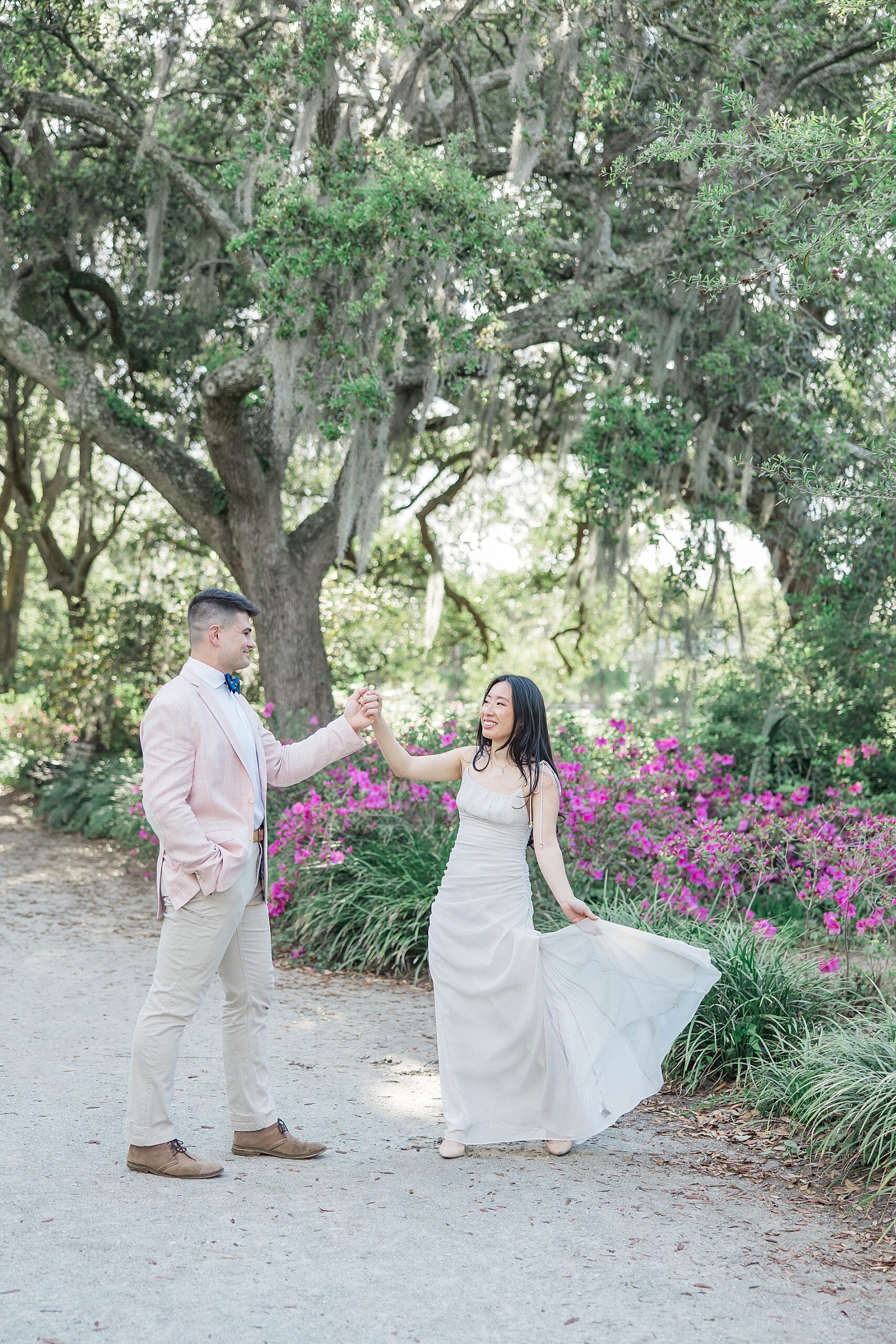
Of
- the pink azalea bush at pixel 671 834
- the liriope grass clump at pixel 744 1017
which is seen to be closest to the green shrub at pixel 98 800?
the pink azalea bush at pixel 671 834

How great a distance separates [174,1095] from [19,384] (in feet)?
40.0

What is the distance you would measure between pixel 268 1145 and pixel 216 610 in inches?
66.4

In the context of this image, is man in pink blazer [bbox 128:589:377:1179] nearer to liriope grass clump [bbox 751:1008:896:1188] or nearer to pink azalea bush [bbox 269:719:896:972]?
liriope grass clump [bbox 751:1008:896:1188]

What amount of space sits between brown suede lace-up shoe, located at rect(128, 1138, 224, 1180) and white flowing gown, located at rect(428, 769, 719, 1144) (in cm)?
79

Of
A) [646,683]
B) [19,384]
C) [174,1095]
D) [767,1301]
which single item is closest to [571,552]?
[646,683]

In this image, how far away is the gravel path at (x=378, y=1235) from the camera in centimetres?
278

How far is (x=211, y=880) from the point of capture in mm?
3525

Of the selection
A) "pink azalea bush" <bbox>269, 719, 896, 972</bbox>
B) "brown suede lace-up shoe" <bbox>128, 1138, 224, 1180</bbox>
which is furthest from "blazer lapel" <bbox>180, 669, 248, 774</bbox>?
"pink azalea bush" <bbox>269, 719, 896, 972</bbox>

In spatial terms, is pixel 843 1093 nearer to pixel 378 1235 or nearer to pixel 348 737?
pixel 378 1235

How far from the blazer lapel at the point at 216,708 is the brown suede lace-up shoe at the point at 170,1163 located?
1159mm

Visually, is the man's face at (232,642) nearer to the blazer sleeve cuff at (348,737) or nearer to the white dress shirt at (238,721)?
the white dress shirt at (238,721)

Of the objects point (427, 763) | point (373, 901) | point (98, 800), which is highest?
point (427, 763)

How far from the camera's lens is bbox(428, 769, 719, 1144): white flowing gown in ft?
12.7

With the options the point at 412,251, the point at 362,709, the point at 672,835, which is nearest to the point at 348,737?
the point at 362,709
